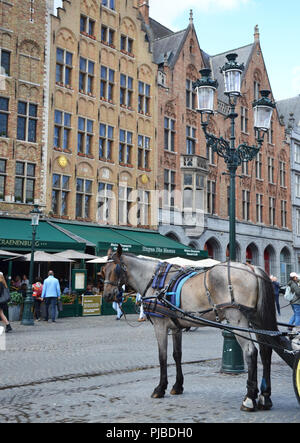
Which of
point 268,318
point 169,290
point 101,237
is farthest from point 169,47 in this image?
point 268,318

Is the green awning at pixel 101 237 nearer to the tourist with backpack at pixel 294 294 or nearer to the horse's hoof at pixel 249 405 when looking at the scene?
the tourist with backpack at pixel 294 294

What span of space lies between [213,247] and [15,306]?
60.3 ft

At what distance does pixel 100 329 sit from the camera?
15844mm

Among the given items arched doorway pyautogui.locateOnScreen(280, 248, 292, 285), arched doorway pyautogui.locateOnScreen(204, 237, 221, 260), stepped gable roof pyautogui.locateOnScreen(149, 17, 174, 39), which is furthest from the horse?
arched doorway pyautogui.locateOnScreen(280, 248, 292, 285)

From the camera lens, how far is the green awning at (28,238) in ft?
65.4

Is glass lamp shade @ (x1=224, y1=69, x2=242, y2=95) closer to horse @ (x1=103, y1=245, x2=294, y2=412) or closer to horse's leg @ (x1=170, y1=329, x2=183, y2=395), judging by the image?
horse @ (x1=103, y1=245, x2=294, y2=412)

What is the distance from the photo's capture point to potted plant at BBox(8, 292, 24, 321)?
17516mm

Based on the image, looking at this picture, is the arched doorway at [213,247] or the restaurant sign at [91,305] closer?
the restaurant sign at [91,305]

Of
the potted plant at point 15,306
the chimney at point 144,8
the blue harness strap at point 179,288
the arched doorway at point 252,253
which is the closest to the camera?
the blue harness strap at point 179,288

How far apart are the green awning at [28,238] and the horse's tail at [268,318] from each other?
49.3 ft

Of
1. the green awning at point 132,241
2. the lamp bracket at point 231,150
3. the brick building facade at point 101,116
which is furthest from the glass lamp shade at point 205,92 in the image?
the brick building facade at point 101,116

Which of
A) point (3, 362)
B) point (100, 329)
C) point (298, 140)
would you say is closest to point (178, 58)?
point (298, 140)

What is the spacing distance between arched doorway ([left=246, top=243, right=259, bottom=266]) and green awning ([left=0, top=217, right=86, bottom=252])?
18.7 m

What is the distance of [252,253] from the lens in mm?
37656
